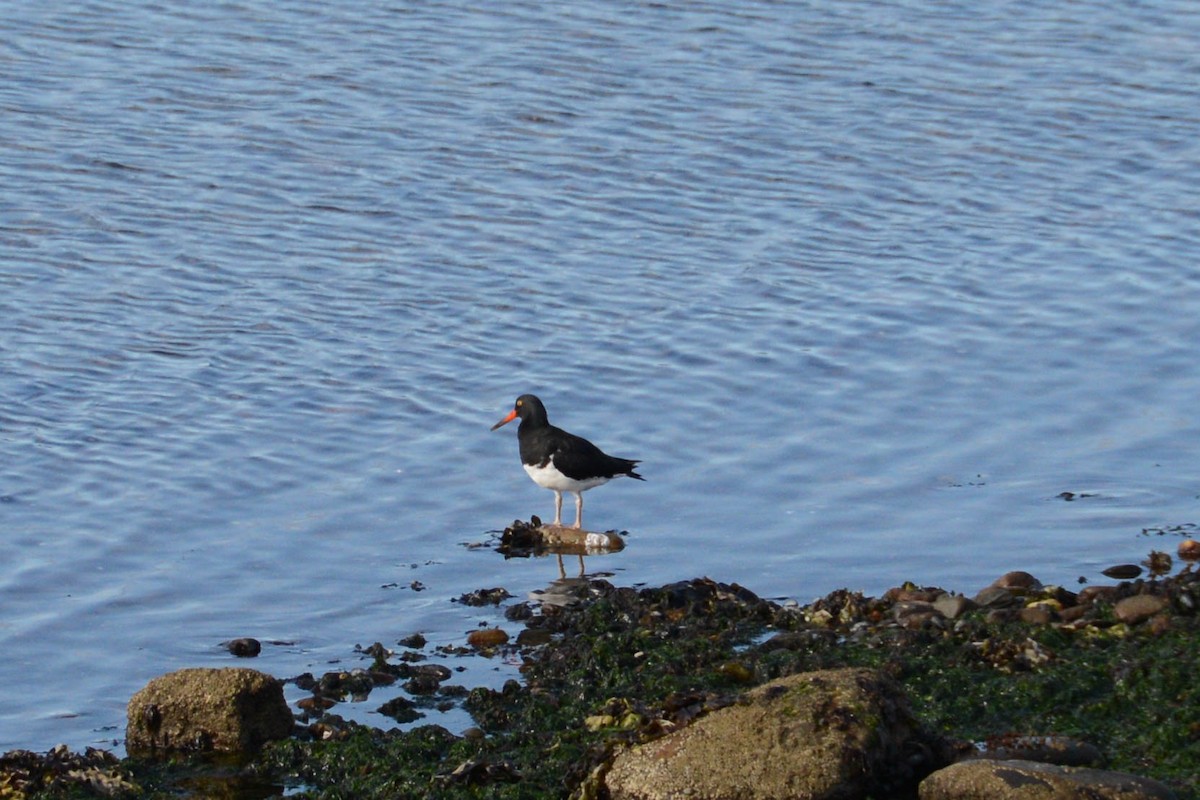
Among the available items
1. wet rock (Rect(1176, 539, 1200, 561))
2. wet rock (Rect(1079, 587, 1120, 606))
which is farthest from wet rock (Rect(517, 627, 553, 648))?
wet rock (Rect(1176, 539, 1200, 561))

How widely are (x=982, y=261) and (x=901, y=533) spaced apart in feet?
22.0

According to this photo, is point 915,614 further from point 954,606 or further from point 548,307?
point 548,307

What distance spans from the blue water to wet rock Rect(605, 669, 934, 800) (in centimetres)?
219

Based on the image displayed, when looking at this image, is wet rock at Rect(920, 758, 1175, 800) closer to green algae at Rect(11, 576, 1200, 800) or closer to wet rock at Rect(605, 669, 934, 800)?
wet rock at Rect(605, 669, 934, 800)

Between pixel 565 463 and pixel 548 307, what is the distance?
4.56 m

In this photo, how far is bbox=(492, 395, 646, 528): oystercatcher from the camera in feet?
40.8

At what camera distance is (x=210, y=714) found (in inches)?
340

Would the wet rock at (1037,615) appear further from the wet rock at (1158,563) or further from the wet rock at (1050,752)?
the wet rock at (1050,752)

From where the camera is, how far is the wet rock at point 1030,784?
6965 mm

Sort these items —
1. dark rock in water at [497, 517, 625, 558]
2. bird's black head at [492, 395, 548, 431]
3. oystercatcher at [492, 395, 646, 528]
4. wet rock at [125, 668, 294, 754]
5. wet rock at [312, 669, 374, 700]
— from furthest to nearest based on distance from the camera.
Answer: bird's black head at [492, 395, 548, 431] < oystercatcher at [492, 395, 646, 528] < dark rock in water at [497, 517, 625, 558] < wet rock at [312, 669, 374, 700] < wet rock at [125, 668, 294, 754]

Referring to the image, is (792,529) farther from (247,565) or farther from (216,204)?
(216,204)

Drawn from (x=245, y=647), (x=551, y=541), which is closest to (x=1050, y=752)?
(x=245, y=647)

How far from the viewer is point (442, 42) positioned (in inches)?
989

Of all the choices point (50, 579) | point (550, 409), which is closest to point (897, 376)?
point (550, 409)
